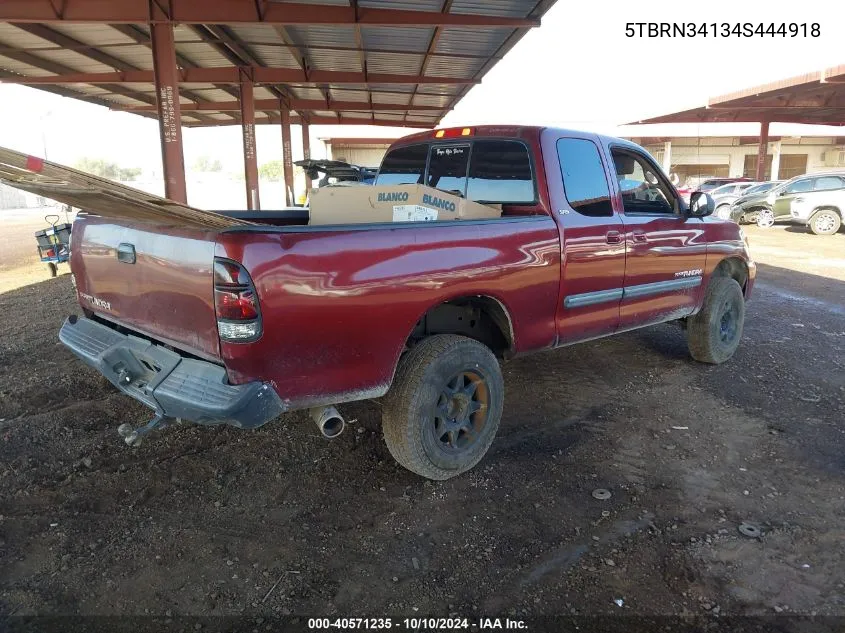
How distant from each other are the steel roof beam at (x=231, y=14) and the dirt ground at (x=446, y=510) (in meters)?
6.92

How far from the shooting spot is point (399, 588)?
100 inches

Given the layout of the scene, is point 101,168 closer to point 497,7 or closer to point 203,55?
point 203,55

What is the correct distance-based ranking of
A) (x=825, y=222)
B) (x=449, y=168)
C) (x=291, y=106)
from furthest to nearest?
(x=291, y=106), (x=825, y=222), (x=449, y=168)

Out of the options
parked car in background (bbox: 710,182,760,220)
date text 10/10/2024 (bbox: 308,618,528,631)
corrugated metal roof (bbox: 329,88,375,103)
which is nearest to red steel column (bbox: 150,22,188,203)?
corrugated metal roof (bbox: 329,88,375,103)

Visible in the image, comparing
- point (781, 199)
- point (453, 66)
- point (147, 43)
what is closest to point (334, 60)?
point (453, 66)

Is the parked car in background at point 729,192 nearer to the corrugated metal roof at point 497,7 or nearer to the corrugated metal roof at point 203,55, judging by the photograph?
the corrugated metal roof at point 497,7

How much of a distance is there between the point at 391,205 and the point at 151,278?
1.45m

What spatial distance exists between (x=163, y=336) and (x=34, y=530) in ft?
3.65

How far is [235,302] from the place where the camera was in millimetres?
2543

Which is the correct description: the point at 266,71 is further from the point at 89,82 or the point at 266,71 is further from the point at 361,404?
the point at 361,404

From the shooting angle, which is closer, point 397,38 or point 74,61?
point 397,38

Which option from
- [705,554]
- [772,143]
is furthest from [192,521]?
[772,143]

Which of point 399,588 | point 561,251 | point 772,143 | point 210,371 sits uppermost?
point 772,143

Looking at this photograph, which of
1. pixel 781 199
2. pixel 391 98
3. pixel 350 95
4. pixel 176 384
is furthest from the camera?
pixel 391 98
